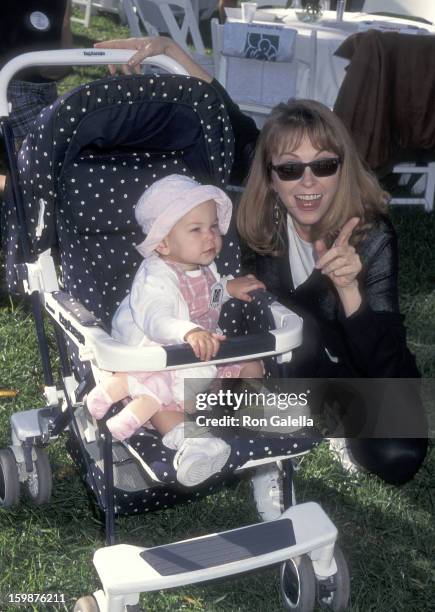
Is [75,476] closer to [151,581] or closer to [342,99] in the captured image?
[151,581]

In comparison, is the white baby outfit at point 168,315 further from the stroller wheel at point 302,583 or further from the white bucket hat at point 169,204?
the stroller wheel at point 302,583

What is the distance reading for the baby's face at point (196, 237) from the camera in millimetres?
2447

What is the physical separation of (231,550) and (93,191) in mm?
1128

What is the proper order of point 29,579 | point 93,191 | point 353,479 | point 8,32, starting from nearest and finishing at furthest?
point 29,579, point 93,191, point 353,479, point 8,32

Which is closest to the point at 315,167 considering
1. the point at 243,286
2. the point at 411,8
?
the point at 243,286

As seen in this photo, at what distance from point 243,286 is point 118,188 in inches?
19.4

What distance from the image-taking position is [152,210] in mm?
2520

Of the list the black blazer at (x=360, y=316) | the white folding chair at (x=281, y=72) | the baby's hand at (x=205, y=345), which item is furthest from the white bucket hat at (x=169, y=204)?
the white folding chair at (x=281, y=72)

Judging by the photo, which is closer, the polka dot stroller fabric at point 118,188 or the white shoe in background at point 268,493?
the polka dot stroller fabric at point 118,188

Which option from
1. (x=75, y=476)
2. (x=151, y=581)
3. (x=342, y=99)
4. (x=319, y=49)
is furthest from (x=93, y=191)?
(x=319, y=49)

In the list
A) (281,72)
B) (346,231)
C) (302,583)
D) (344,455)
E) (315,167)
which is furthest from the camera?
(281,72)

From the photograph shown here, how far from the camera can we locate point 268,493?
107 inches

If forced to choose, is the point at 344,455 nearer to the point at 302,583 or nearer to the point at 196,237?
the point at 302,583

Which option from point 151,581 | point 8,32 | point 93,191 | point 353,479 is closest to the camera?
point 151,581
